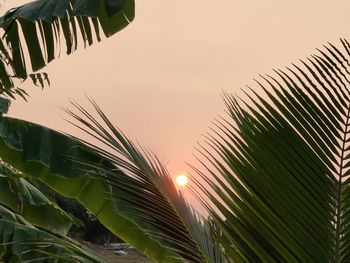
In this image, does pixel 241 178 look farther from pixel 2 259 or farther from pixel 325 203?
pixel 2 259

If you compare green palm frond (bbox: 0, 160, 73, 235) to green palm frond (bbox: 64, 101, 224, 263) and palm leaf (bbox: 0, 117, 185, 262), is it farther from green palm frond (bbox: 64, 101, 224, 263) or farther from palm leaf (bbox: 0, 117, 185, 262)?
green palm frond (bbox: 64, 101, 224, 263)

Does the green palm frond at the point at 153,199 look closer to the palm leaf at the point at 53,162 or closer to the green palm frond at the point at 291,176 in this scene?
the green palm frond at the point at 291,176

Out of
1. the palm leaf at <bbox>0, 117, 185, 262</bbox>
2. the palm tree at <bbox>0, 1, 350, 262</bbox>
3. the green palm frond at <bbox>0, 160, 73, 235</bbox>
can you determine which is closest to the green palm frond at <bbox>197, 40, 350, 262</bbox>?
the palm tree at <bbox>0, 1, 350, 262</bbox>

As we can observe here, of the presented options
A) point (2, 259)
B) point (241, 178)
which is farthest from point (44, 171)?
point (241, 178)

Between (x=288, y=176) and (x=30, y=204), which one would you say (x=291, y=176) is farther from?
(x=30, y=204)

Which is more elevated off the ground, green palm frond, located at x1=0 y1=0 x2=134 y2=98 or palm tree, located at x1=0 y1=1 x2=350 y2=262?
green palm frond, located at x1=0 y1=0 x2=134 y2=98

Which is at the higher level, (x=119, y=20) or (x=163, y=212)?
(x=119, y=20)

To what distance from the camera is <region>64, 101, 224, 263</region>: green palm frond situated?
1.80 metres

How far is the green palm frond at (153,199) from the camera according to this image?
5.90ft

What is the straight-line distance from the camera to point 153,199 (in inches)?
73.0

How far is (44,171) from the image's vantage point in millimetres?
4512

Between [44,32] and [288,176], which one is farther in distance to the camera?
[44,32]

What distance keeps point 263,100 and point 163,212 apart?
22.1 inches

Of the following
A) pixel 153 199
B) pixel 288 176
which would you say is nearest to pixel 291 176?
pixel 288 176
